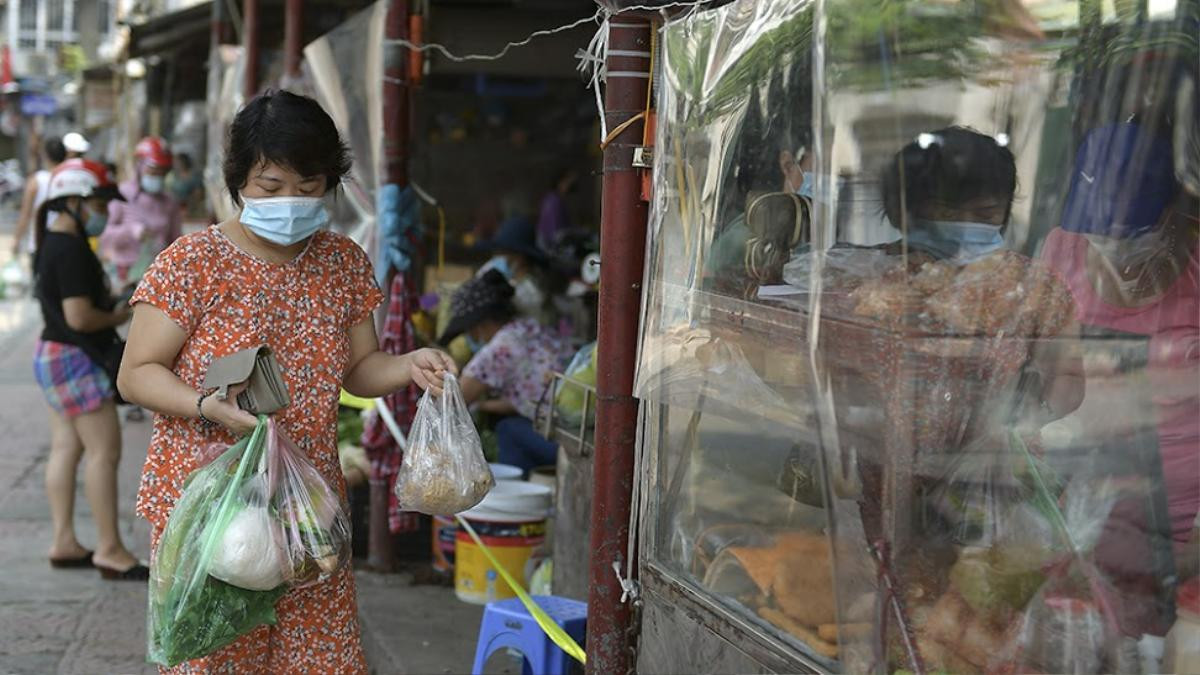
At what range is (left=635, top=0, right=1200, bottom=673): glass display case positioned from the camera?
7.20 feet

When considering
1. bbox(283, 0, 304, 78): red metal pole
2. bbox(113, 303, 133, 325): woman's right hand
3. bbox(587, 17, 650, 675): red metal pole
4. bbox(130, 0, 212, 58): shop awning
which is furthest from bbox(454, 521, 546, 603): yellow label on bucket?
bbox(130, 0, 212, 58): shop awning

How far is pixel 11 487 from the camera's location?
7.63m

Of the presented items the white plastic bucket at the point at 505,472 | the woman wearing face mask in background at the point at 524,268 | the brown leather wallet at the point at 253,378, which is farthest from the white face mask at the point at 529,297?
the brown leather wallet at the point at 253,378

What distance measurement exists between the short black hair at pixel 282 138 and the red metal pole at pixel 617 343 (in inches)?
27.7

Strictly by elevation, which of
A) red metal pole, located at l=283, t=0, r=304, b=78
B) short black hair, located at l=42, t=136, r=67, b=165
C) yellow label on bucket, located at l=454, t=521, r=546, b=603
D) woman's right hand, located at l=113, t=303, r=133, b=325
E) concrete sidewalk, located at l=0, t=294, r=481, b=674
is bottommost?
concrete sidewalk, located at l=0, t=294, r=481, b=674

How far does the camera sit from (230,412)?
9.44 feet

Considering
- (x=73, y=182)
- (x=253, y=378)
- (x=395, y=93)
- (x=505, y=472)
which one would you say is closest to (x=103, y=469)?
(x=73, y=182)

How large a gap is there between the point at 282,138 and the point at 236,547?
2.93 ft

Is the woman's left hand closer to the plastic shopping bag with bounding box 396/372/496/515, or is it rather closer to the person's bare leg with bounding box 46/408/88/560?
the plastic shopping bag with bounding box 396/372/496/515

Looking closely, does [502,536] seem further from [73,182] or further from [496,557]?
[73,182]

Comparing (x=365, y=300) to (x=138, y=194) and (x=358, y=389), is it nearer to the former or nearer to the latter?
(x=358, y=389)

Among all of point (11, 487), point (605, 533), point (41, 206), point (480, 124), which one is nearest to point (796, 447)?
point (605, 533)

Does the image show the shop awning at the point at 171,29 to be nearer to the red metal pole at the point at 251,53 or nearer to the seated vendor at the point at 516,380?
the red metal pole at the point at 251,53

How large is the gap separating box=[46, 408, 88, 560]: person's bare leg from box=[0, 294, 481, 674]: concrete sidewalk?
120mm
